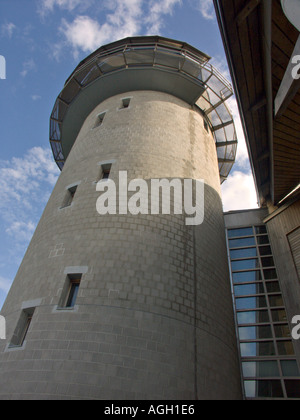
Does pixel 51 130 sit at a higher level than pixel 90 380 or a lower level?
higher

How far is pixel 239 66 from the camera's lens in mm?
10742

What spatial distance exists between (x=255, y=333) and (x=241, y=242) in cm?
455

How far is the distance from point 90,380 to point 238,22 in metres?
11.5

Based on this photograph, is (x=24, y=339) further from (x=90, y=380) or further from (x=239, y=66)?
(x=239, y=66)

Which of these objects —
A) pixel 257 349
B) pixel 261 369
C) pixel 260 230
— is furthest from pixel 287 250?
pixel 261 369

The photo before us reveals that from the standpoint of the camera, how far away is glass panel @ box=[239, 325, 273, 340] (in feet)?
37.1

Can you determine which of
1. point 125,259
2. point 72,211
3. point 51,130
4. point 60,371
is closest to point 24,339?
point 60,371

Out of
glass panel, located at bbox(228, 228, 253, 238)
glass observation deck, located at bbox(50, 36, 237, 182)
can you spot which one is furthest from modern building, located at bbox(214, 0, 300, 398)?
glass observation deck, located at bbox(50, 36, 237, 182)

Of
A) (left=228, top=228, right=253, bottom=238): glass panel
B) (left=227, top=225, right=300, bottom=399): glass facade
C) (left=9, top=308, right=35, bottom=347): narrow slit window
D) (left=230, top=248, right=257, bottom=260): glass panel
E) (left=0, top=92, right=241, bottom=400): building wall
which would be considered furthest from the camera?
(left=228, top=228, right=253, bottom=238): glass panel

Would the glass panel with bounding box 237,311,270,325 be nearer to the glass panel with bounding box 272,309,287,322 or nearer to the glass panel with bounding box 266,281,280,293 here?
the glass panel with bounding box 272,309,287,322

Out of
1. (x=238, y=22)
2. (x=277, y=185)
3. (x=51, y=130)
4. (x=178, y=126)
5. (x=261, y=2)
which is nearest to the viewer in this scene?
(x=261, y=2)

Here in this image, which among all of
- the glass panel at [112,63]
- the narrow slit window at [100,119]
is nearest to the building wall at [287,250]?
the narrow slit window at [100,119]

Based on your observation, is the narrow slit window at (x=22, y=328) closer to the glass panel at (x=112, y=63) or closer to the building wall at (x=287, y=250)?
the building wall at (x=287, y=250)

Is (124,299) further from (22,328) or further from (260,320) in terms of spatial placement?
(260,320)
